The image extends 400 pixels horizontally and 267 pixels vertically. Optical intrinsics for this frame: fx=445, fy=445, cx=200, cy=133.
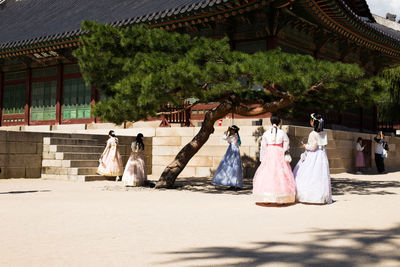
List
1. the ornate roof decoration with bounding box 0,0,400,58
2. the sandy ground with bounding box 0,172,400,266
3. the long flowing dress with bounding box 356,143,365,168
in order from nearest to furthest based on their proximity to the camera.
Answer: the sandy ground with bounding box 0,172,400,266
the ornate roof decoration with bounding box 0,0,400,58
the long flowing dress with bounding box 356,143,365,168

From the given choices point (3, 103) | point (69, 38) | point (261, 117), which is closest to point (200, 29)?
point (261, 117)

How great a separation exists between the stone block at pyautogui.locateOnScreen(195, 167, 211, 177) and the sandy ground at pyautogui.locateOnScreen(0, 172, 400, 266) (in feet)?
15.5

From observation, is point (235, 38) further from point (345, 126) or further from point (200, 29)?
point (345, 126)

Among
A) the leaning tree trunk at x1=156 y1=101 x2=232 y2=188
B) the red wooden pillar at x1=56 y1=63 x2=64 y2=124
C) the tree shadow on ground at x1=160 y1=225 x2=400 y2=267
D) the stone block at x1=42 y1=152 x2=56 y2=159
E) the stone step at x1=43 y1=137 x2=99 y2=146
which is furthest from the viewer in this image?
the red wooden pillar at x1=56 y1=63 x2=64 y2=124

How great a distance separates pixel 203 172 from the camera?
12844mm

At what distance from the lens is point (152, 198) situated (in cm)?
791

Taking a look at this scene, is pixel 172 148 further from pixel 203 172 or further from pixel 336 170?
pixel 336 170

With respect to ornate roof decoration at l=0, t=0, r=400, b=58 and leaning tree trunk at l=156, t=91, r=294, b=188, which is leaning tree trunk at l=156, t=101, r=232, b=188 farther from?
ornate roof decoration at l=0, t=0, r=400, b=58

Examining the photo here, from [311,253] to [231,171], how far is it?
6.14 meters

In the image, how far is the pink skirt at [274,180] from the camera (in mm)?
6945

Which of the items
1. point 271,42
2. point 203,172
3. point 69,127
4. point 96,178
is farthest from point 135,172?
point 69,127

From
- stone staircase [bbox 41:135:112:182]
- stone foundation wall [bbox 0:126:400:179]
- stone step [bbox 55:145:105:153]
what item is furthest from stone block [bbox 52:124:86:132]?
stone staircase [bbox 41:135:112:182]

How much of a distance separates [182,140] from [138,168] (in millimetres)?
3169

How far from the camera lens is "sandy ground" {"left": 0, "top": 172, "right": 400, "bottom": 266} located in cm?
349
